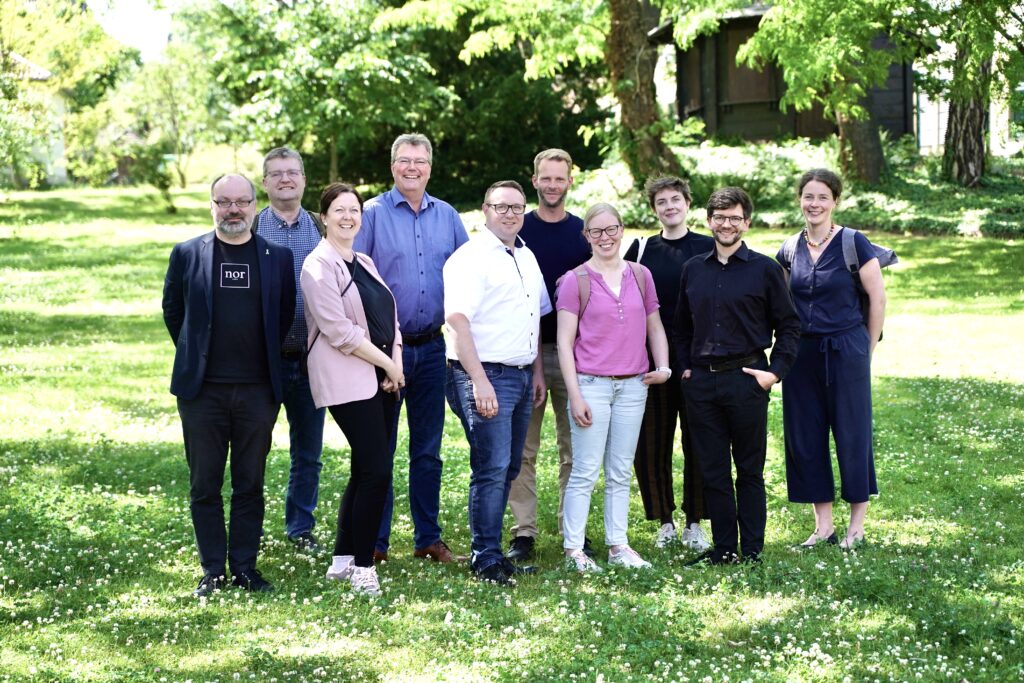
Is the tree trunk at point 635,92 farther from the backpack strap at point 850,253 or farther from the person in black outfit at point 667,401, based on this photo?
the backpack strap at point 850,253

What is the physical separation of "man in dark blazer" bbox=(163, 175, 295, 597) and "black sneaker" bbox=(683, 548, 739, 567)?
245 centimetres

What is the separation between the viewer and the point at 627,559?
6824 mm

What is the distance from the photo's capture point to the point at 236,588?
6.21 m

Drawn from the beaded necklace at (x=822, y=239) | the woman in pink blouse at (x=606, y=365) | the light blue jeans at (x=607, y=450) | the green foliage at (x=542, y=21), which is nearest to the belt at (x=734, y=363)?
the woman in pink blouse at (x=606, y=365)

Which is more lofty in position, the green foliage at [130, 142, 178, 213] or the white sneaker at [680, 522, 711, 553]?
the green foliage at [130, 142, 178, 213]

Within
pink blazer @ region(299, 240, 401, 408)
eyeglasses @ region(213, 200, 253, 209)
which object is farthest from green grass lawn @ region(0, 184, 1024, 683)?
eyeglasses @ region(213, 200, 253, 209)

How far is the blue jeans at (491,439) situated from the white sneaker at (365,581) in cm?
64

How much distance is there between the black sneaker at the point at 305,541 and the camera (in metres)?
7.21

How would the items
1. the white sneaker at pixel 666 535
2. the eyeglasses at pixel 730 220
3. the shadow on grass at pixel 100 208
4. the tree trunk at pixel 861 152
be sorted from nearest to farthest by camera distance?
1. the eyeglasses at pixel 730 220
2. the white sneaker at pixel 666 535
3. the tree trunk at pixel 861 152
4. the shadow on grass at pixel 100 208

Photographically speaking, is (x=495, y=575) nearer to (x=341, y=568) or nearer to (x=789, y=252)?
(x=341, y=568)

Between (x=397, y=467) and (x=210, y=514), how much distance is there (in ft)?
11.5

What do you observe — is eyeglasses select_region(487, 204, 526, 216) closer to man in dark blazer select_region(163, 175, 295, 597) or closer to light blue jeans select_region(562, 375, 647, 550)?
light blue jeans select_region(562, 375, 647, 550)

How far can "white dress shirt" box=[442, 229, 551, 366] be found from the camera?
639 cm

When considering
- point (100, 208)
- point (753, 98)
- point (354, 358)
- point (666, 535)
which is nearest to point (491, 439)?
point (354, 358)
